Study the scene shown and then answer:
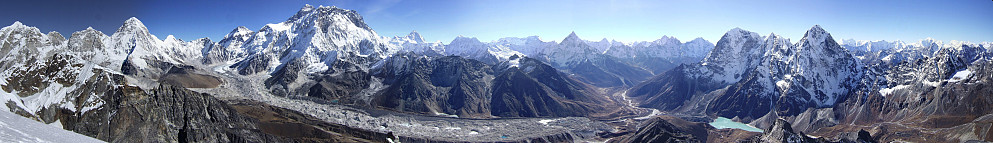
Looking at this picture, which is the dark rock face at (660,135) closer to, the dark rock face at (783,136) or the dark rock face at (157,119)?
the dark rock face at (783,136)

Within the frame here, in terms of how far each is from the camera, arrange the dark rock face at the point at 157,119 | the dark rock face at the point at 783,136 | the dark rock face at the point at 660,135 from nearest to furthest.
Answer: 1. the dark rock face at the point at 157,119
2. the dark rock face at the point at 783,136
3. the dark rock face at the point at 660,135

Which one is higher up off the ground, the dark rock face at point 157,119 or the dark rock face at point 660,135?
the dark rock face at point 157,119

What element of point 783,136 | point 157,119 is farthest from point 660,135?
point 157,119

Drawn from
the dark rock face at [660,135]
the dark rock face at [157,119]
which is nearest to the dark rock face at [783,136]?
the dark rock face at [660,135]

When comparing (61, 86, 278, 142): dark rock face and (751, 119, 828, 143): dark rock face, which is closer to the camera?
(61, 86, 278, 142): dark rock face

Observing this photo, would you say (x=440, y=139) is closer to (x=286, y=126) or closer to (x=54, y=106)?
(x=286, y=126)

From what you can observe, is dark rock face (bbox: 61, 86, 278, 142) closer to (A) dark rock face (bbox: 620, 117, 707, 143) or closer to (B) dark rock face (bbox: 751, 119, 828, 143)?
(A) dark rock face (bbox: 620, 117, 707, 143)

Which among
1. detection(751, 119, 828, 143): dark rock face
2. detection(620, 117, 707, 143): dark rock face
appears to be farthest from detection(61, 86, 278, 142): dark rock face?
detection(751, 119, 828, 143): dark rock face

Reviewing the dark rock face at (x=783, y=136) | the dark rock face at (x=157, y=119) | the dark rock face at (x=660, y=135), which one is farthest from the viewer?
the dark rock face at (x=660, y=135)

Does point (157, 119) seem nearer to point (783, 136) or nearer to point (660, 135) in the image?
point (660, 135)

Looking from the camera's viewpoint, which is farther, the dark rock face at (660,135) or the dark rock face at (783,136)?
the dark rock face at (660,135)

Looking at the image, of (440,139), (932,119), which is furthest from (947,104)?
(440,139)
